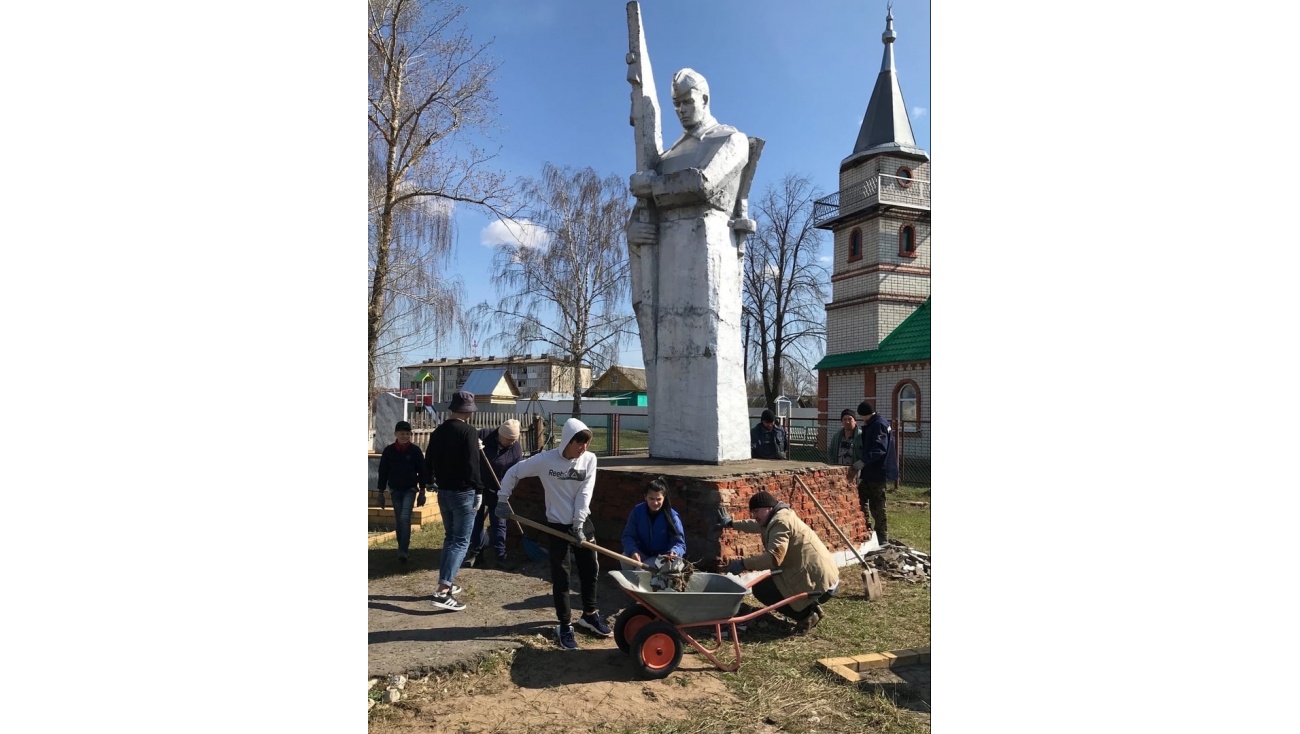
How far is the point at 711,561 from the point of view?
14.9ft

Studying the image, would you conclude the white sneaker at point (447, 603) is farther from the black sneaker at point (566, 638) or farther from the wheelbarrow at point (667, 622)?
the wheelbarrow at point (667, 622)

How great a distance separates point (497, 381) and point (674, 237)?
5881 millimetres

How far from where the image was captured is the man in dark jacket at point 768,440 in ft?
23.1

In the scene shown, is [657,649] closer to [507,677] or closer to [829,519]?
[507,677]

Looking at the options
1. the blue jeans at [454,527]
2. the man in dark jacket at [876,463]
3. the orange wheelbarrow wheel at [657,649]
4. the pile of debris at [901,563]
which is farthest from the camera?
the man in dark jacket at [876,463]

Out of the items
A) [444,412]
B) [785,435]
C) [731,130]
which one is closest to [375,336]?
[444,412]

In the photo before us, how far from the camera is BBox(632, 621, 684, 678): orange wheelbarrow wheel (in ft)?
11.4

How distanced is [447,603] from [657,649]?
1.60 m

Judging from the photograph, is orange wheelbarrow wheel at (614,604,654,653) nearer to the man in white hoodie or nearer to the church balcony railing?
the man in white hoodie

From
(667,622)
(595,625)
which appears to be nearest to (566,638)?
(595,625)

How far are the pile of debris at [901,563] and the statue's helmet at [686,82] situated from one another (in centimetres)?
425

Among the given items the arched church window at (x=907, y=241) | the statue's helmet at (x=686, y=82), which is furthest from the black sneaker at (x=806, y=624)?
the statue's helmet at (x=686, y=82)

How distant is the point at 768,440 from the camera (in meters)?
7.12

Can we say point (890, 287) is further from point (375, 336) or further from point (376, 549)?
point (376, 549)
